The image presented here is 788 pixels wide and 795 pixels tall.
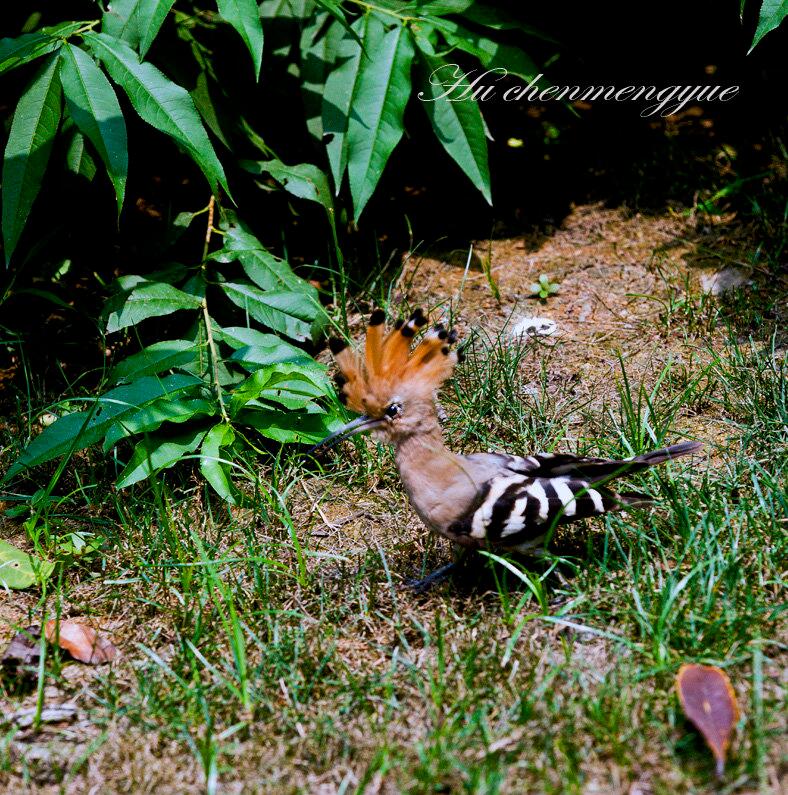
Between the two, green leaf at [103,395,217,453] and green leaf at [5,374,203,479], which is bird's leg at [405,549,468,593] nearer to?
green leaf at [103,395,217,453]

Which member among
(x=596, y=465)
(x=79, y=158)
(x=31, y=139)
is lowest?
(x=596, y=465)

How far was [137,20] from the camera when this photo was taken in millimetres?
3369

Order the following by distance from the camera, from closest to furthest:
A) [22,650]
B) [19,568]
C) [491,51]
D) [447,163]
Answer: [22,650] < [19,568] < [491,51] < [447,163]

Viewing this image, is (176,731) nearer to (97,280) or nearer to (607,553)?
(607,553)

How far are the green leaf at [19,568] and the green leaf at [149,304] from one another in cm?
92

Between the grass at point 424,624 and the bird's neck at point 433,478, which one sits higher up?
the bird's neck at point 433,478

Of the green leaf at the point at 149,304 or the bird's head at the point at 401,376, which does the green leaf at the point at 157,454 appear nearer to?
the green leaf at the point at 149,304

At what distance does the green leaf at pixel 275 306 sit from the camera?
4016 mm

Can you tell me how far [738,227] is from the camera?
4.71m

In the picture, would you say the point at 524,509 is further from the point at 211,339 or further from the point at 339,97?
the point at 339,97

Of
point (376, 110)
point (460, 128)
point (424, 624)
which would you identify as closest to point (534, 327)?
point (460, 128)

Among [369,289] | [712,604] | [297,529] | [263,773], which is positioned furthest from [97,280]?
[712,604]

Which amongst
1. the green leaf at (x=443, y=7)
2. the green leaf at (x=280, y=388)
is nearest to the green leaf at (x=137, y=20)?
the green leaf at (x=443, y=7)

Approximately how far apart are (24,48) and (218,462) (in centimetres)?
158
